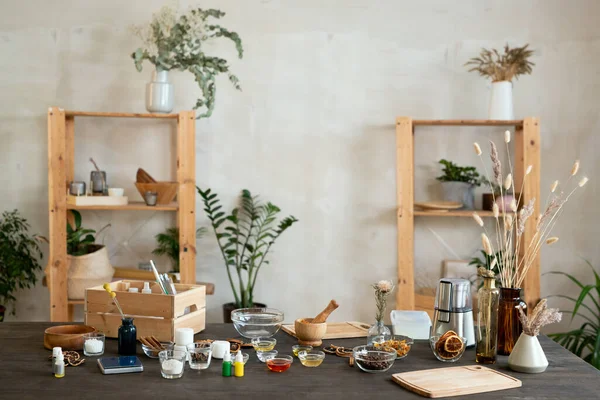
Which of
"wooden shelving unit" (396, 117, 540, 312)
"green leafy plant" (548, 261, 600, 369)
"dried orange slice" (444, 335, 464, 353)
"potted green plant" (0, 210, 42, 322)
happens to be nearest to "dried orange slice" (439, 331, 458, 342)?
"dried orange slice" (444, 335, 464, 353)

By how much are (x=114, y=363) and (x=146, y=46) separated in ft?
9.48

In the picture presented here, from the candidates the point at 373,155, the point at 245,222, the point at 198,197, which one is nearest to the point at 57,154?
the point at 198,197

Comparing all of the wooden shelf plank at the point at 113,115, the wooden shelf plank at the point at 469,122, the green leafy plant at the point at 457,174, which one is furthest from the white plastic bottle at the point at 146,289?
the green leafy plant at the point at 457,174

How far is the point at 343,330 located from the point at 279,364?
23.5 inches

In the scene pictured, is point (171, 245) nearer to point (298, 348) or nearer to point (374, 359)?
point (298, 348)

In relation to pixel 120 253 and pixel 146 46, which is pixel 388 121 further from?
pixel 120 253

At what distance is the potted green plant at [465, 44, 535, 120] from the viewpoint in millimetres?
4211

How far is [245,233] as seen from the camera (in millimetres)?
4652

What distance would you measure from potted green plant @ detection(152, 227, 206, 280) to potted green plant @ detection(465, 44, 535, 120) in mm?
2046

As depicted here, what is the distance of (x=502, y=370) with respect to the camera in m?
2.24

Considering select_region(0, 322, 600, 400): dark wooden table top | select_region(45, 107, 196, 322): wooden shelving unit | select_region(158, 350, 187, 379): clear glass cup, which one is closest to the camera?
select_region(0, 322, 600, 400): dark wooden table top

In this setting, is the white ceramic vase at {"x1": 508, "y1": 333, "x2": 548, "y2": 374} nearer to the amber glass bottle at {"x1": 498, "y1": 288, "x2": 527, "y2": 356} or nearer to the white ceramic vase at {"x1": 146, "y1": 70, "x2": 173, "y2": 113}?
the amber glass bottle at {"x1": 498, "y1": 288, "x2": 527, "y2": 356}

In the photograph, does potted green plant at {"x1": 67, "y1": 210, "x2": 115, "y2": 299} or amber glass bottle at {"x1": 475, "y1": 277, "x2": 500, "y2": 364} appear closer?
amber glass bottle at {"x1": 475, "y1": 277, "x2": 500, "y2": 364}

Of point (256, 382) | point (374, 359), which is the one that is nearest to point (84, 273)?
point (256, 382)
